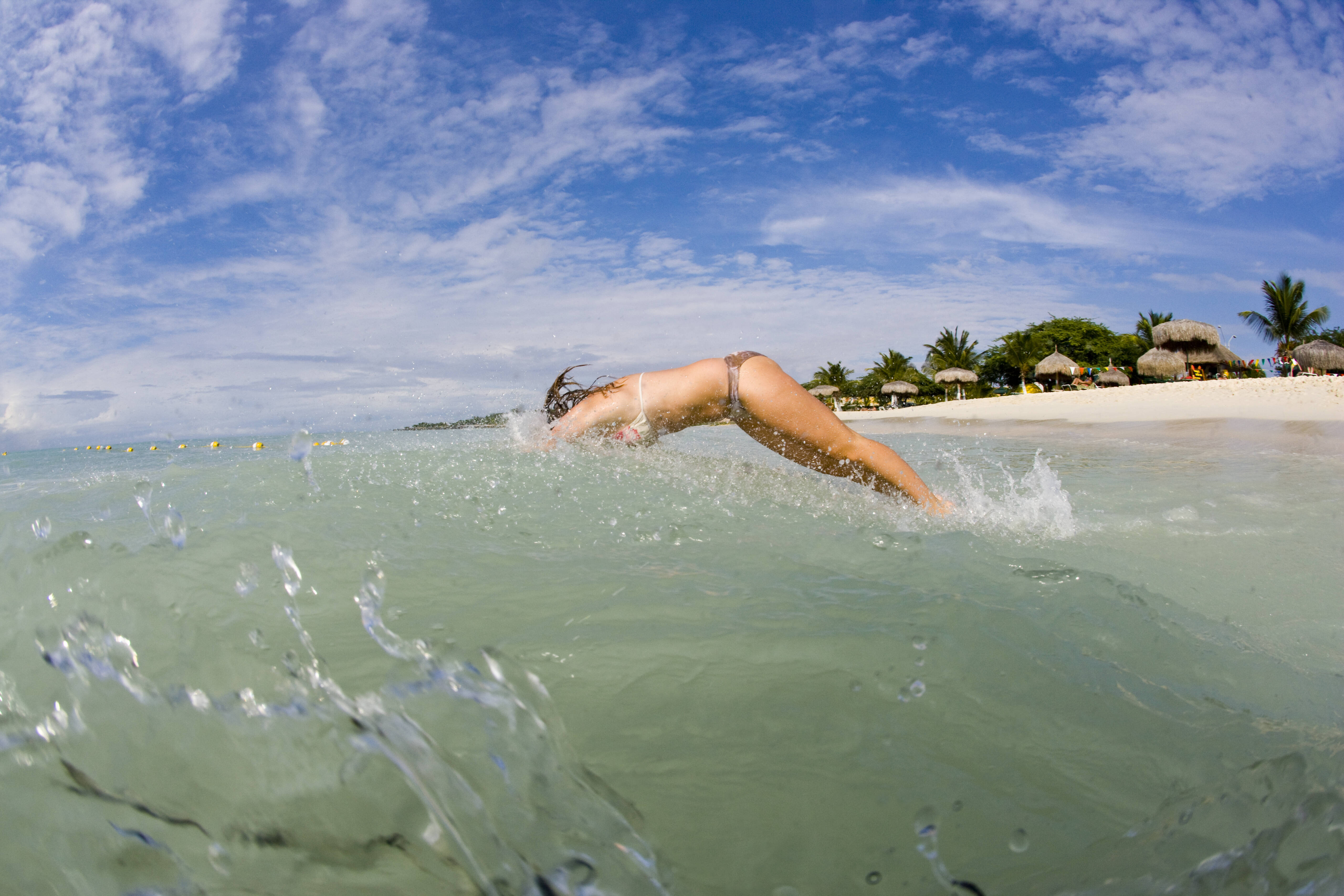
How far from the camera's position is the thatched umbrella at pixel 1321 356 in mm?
27938

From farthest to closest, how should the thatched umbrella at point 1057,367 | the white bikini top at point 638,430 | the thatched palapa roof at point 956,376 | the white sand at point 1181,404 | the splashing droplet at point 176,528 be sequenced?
the thatched palapa roof at point 956,376, the thatched umbrella at point 1057,367, the white sand at point 1181,404, the white bikini top at point 638,430, the splashing droplet at point 176,528

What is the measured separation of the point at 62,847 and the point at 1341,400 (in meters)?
18.8

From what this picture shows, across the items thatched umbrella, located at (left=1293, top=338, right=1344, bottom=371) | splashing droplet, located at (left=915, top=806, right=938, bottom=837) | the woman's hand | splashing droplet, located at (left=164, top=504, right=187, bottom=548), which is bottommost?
splashing droplet, located at (left=915, top=806, right=938, bottom=837)

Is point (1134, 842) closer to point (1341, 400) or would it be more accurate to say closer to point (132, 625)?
point (132, 625)

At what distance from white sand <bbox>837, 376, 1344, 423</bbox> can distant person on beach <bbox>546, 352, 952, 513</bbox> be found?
979 cm

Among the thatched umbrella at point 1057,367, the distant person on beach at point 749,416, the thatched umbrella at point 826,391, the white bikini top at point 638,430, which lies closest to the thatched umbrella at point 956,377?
the thatched umbrella at point 1057,367

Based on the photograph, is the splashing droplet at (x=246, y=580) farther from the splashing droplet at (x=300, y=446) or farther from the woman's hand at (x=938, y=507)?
the woman's hand at (x=938, y=507)

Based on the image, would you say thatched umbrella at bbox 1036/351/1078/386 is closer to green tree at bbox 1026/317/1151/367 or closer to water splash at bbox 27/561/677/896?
green tree at bbox 1026/317/1151/367

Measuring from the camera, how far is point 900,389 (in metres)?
41.8

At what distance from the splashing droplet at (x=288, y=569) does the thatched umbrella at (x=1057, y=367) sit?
132ft

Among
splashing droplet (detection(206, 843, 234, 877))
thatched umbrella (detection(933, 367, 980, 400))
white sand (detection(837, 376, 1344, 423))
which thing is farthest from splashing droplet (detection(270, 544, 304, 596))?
thatched umbrella (detection(933, 367, 980, 400))

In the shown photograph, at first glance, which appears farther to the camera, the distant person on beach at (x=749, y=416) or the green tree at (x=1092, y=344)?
the green tree at (x=1092, y=344)

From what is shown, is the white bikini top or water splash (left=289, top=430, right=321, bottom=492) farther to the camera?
the white bikini top

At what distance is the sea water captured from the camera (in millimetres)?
897
